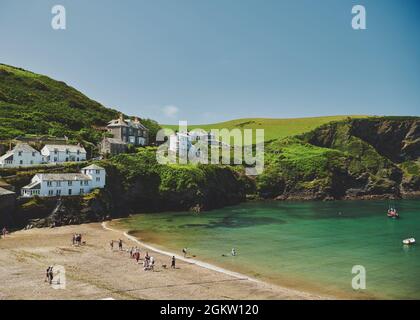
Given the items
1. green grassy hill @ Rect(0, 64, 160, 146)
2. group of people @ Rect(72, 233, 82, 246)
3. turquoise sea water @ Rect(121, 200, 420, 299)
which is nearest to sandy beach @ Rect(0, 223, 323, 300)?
Result: group of people @ Rect(72, 233, 82, 246)

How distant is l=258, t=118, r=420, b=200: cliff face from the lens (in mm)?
132250

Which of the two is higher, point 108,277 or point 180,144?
point 180,144

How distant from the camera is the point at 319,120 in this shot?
648 ft

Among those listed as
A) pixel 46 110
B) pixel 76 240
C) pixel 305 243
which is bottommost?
pixel 305 243

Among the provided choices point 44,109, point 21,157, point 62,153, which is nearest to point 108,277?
point 21,157

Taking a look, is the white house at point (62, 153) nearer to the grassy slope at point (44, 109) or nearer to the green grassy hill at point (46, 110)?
the green grassy hill at point (46, 110)

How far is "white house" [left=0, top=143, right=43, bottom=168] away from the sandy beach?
3037 centimetres

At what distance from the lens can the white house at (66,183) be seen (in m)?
69.7

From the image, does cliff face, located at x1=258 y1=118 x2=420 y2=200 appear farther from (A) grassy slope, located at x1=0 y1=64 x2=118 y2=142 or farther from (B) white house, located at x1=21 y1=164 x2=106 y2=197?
(A) grassy slope, located at x1=0 y1=64 x2=118 y2=142

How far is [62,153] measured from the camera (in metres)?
89.9

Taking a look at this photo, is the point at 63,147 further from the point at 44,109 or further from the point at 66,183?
the point at 44,109

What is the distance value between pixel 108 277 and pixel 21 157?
53.5m
